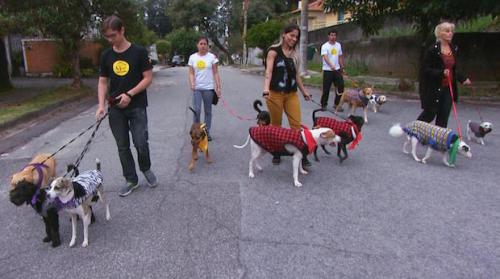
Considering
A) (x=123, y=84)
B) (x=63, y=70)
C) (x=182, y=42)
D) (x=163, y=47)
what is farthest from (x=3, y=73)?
(x=182, y=42)

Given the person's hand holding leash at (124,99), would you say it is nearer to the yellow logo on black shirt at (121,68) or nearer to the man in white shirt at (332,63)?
the yellow logo on black shirt at (121,68)

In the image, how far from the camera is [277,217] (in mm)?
4227

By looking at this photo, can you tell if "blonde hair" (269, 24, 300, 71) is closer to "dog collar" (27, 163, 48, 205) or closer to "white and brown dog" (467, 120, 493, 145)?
"dog collar" (27, 163, 48, 205)

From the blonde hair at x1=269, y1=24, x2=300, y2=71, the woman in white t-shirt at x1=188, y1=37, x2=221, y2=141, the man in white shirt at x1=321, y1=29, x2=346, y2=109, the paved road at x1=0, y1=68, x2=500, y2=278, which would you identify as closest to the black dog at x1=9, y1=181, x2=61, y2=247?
the paved road at x1=0, y1=68, x2=500, y2=278

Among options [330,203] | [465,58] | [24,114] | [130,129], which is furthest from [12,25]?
[465,58]

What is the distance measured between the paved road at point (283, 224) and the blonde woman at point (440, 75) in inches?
34.6

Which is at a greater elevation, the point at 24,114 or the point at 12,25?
the point at 12,25

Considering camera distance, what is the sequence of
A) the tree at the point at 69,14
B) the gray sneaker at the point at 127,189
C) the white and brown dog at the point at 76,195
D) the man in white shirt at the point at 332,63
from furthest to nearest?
1. the tree at the point at 69,14
2. the man in white shirt at the point at 332,63
3. the gray sneaker at the point at 127,189
4. the white and brown dog at the point at 76,195

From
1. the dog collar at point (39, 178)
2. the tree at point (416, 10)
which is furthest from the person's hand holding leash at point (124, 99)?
the tree at point (416, 10)

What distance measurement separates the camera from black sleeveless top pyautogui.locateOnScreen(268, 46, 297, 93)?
17.8 feet

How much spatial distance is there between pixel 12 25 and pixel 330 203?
11333 mm

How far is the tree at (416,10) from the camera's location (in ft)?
35.8

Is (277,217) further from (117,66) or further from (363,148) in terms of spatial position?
(363,148)

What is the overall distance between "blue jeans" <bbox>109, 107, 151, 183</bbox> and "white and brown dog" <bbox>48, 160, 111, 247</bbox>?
78 centimetres
